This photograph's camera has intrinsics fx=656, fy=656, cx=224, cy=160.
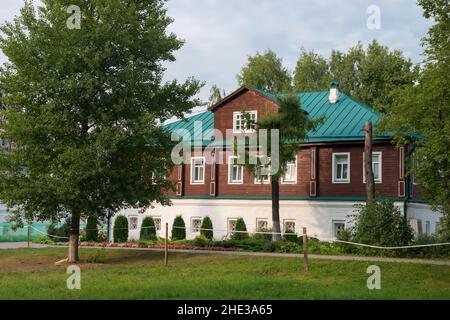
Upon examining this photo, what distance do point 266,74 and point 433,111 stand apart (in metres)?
35.2

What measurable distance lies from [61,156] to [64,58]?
10.5ft

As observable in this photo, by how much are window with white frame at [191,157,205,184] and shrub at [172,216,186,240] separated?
256 cm

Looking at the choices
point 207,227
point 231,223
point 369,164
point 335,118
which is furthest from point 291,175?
point 369,164

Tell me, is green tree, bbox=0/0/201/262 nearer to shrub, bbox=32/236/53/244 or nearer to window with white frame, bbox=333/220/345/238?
shrub, bbox=32/236/53/244

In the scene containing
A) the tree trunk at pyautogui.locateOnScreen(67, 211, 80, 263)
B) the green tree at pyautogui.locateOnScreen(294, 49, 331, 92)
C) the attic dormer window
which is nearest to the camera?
the tree trunk at pyautogui.locateOnScreen(67, 211, 80, 263)

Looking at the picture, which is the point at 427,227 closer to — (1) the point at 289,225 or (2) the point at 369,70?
(1) the point at 289,225

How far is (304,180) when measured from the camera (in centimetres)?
3359

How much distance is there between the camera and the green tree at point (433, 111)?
23.4 m

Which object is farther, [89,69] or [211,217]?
[211,217]

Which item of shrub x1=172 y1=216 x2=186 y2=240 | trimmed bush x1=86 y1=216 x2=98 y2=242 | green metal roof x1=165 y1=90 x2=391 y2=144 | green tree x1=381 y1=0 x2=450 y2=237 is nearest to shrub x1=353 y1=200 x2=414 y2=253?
green tree x1=381 y1=0 x2=450 y2=237

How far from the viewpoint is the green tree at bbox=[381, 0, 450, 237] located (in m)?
23.4
